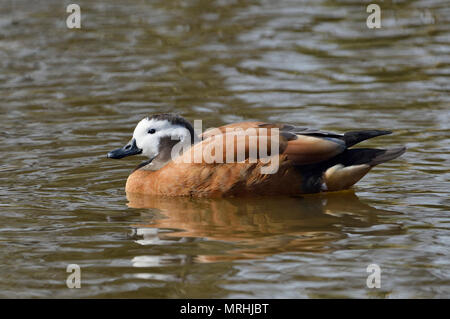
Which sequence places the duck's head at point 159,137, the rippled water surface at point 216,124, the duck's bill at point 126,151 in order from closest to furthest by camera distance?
1. the rippled water surface at point 216,124
2. the duck's head at point 159,137
3. the duck's bill at point 126,151

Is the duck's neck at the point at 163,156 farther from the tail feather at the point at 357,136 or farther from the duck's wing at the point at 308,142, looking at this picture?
the tail feather at the point at 357,136

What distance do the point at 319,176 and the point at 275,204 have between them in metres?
0.54

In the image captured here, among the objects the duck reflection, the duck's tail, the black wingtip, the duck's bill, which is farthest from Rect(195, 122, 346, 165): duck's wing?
the duck's bill

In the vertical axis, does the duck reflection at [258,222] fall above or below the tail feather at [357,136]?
below

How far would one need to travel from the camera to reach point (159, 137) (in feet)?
31.2

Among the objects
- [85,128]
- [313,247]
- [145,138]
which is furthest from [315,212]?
[85,128]

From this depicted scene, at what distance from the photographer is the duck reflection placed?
7.66 meters

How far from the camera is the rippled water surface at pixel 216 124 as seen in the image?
23.1ft

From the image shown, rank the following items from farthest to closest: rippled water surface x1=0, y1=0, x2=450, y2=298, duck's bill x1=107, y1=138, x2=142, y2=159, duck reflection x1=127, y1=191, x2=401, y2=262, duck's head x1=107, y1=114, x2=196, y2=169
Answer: duck's bill x1=107, y1=138, x2=142, y2=159, duck's head x1=107, y1=114, x2=196, y2=169, duck reflection x1=127, y1=191, x2=401, y2=262, rippled water surface x1=0, y1=0, x2=450, y2=298

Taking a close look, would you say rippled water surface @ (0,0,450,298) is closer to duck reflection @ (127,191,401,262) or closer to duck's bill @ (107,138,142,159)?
duck reflection @ (127,191,401,262)

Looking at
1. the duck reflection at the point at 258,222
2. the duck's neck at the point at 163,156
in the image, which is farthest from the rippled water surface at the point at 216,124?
the duck's neck at the point at 163,156

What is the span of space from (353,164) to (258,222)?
1.26 metres

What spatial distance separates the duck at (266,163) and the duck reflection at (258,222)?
0.12 m

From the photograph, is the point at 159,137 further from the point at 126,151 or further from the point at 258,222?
the point at 258,222
